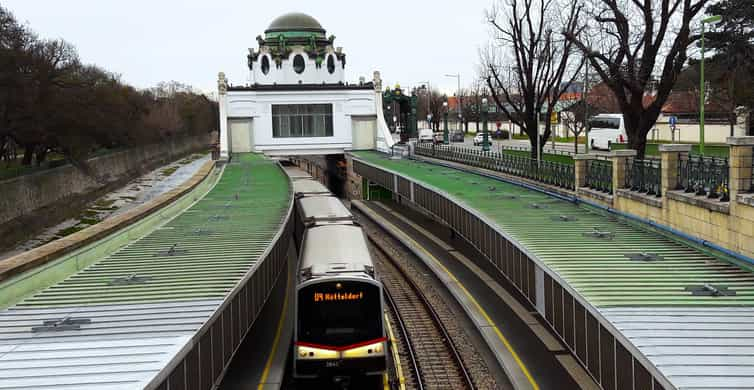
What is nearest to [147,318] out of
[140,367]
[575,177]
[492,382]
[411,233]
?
[140,367]

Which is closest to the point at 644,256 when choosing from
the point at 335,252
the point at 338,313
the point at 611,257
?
the point at 611,257

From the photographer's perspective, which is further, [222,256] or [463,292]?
[463,292]

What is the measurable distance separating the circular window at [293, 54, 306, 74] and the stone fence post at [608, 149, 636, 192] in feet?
177

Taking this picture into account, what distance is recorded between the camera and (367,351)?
653 inches

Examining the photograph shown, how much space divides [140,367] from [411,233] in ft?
99.6

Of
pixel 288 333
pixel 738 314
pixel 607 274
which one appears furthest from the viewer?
pixel 288 333

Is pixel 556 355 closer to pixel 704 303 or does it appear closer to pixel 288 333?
pixel 704 303

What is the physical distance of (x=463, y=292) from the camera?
25703 mm

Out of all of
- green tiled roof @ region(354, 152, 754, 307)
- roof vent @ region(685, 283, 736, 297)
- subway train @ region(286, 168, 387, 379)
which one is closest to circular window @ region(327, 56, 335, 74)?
green tiled roof @ region(354, 152, 754, 307)

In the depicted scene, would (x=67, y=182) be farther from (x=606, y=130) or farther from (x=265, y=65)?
(x=606, y=130)

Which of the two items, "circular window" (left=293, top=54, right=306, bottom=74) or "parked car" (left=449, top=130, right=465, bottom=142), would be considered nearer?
"circular window" (left=293, top=54, right=306, bottom=74)

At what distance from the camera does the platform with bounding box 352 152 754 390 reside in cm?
1077

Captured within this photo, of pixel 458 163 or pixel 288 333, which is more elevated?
pixel 458 163

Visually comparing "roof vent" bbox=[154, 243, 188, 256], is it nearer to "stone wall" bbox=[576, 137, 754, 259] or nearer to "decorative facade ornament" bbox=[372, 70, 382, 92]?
"stone wall" bbox=[576, 137, 754, 259]
